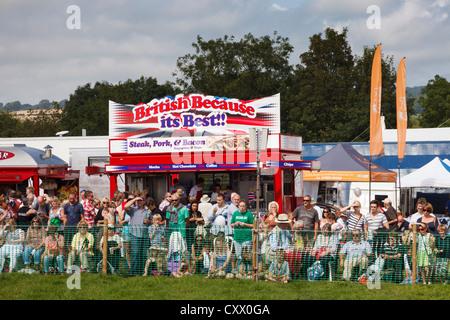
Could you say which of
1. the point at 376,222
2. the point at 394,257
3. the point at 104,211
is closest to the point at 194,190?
the point at 104,211

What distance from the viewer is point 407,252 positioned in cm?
1288

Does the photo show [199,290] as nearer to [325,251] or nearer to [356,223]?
[325,251]

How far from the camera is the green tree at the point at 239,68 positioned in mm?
67625

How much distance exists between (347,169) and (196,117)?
20.2 ft

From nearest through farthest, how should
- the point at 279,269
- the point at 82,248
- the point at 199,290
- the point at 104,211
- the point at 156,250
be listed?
the point at 199,290, the point at 279,269, the point at 156,250, the point at 82,248, the point at 104,211

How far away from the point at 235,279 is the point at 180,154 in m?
10.8

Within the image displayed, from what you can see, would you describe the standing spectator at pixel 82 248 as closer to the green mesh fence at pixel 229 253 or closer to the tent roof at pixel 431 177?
the green mesh fence at pixel 229 253

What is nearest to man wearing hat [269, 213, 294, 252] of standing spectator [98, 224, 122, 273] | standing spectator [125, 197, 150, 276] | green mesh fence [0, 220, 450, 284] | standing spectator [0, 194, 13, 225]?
green mesh fence [0, 220, 450, 284]

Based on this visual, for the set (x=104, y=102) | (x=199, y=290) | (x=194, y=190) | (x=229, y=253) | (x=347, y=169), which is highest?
(x=104, y=102)

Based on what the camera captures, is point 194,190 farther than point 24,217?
Yes

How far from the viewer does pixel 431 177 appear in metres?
Result: 23.2

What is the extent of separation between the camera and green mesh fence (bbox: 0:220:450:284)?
12.9 m
